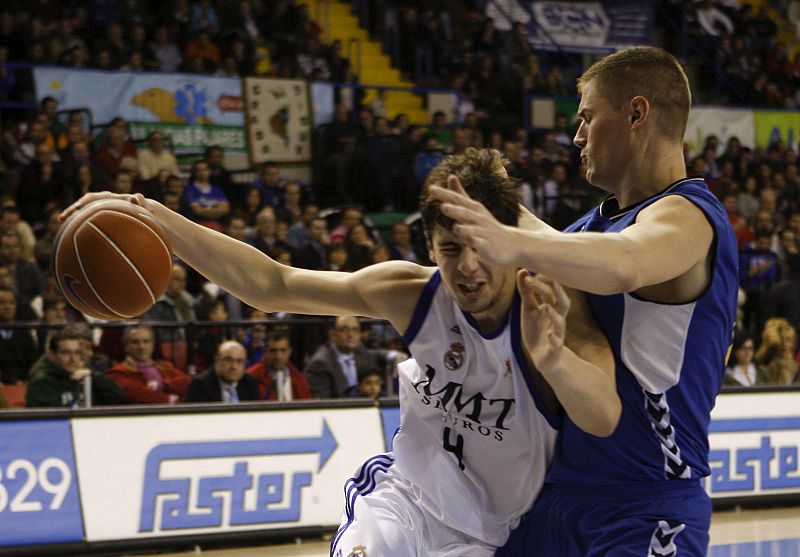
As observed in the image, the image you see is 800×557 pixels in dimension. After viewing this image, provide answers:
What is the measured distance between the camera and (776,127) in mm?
17406

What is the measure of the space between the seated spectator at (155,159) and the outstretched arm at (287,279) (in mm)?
7786

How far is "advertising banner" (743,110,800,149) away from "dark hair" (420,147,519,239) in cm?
1488

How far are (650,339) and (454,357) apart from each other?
2.08 feet

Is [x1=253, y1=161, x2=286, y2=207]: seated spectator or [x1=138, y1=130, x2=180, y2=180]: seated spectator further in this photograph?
[x1=253, y1=161, x2=286, y2=207]: seated spectator

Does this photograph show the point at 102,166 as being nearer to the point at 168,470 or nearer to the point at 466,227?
the point at 168,470

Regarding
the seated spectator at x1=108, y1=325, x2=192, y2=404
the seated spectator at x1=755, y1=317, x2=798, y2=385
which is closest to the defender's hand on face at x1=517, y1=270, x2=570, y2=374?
the seated spectator at x1=108, y1=325, x2=192, y2=404

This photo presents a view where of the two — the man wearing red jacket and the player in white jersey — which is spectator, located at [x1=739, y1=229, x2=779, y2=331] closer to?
the man wearing red jacket

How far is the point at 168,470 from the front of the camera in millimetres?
7383

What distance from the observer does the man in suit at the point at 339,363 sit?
8.61 metres

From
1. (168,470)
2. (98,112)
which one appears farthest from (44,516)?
(98,112)

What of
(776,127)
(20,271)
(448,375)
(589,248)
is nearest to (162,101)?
(20,271)

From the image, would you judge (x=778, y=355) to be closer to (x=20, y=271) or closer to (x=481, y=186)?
(x=20, y=271)

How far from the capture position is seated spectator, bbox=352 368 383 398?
8.66 metres

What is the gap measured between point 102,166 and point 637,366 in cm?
879
